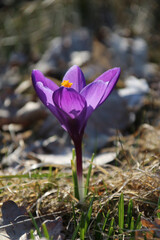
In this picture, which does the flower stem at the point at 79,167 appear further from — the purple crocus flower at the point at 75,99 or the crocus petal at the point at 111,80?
the crocus petal at the point at 111,80

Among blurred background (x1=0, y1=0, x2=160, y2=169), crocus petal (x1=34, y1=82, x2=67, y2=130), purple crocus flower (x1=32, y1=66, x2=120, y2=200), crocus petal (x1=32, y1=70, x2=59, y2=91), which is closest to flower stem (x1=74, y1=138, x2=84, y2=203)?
purple crocus flower (x1=32, y1=66, x2=120, y2=200)

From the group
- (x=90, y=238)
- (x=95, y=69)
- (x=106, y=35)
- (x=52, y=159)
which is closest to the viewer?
(x=90, y=238)

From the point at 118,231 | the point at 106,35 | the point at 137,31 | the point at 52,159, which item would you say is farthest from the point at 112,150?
the point at 137,31

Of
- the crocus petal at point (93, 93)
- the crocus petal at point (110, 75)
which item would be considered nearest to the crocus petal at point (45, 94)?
the crocus petal at point (93, 93)

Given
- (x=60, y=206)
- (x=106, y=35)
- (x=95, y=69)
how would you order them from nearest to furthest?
(x=60, y=206), (x=95, y=69), (x=106, y=35)

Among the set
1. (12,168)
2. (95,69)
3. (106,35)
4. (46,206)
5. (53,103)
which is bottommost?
(46,206)

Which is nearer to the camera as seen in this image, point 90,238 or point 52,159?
point 90,238

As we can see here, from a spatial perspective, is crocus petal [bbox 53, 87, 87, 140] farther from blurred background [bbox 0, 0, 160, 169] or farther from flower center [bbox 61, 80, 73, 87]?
blurred background [bbox 0, 0, 160, 169]

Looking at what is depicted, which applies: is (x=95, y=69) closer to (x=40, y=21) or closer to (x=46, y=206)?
(x=46, y=206)
